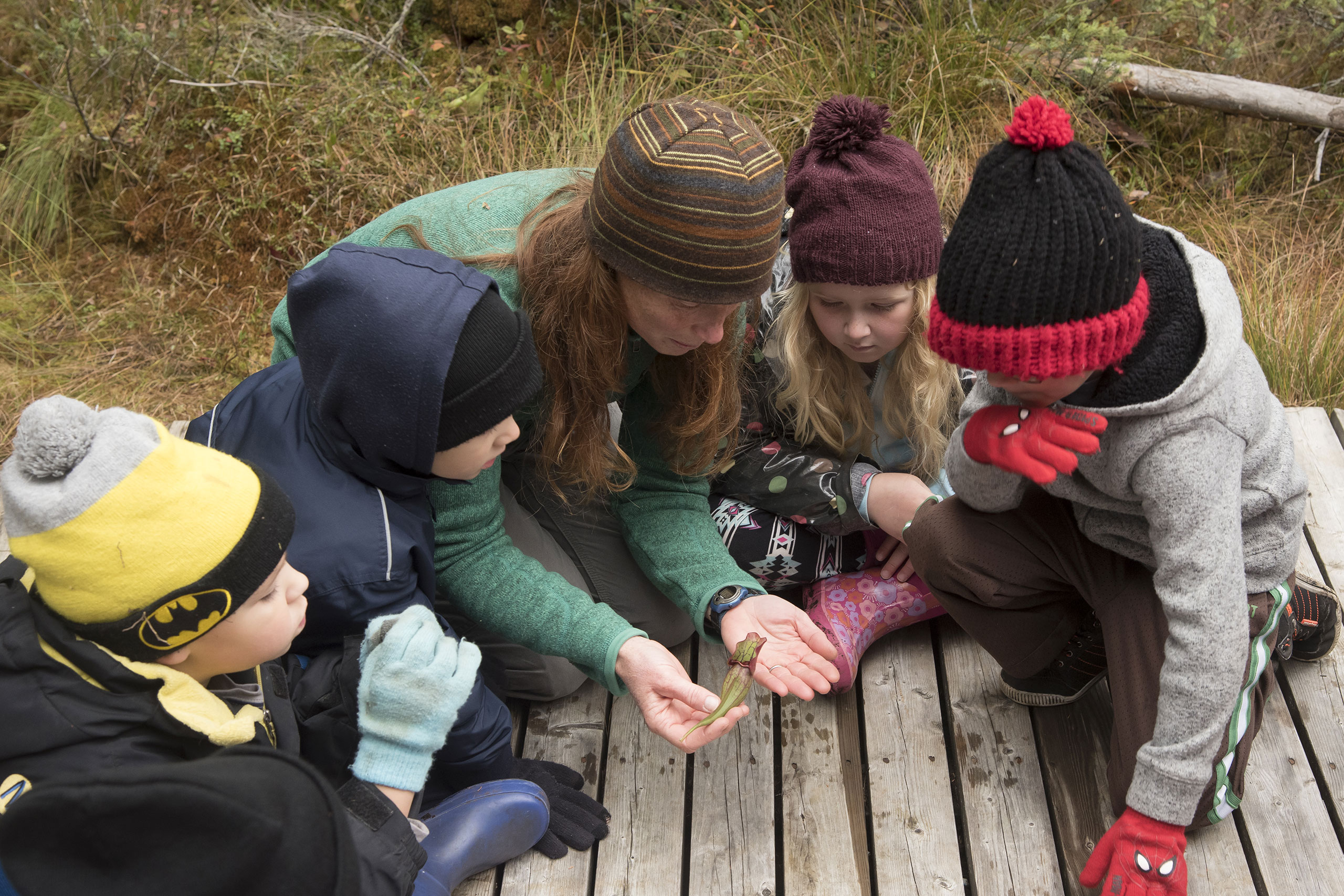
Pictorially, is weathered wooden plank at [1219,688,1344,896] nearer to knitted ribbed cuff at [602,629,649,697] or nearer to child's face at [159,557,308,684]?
knitted ribbed cuff at [602,629,649,697]

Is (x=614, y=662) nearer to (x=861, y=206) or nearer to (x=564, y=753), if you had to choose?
(x=564, y=753)

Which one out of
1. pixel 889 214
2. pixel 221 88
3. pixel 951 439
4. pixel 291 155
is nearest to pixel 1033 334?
pixel 951 439

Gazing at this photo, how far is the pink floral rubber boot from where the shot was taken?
2.15m

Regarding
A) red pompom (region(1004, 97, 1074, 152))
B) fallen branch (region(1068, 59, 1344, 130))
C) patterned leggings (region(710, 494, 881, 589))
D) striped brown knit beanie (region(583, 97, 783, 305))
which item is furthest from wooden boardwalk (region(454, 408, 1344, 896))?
fallen branch (region(1068, 59, 1344, 130))

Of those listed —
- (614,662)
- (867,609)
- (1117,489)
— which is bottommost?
(867,609)

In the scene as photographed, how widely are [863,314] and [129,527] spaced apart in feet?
4.58

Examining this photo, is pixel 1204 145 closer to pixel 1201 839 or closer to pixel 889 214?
pixel 889 214

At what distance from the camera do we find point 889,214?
1.98 metres

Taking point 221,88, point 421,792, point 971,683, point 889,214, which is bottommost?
point 971,683

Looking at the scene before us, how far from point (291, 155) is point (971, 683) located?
2953 mm

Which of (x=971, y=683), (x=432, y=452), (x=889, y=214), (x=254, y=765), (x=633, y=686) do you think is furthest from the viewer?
(x=971, y=683)

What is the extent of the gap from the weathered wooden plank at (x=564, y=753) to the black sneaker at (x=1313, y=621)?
4.57 feet

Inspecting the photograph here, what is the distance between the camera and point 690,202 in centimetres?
162

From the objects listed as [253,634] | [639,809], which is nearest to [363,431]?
[253,634]
